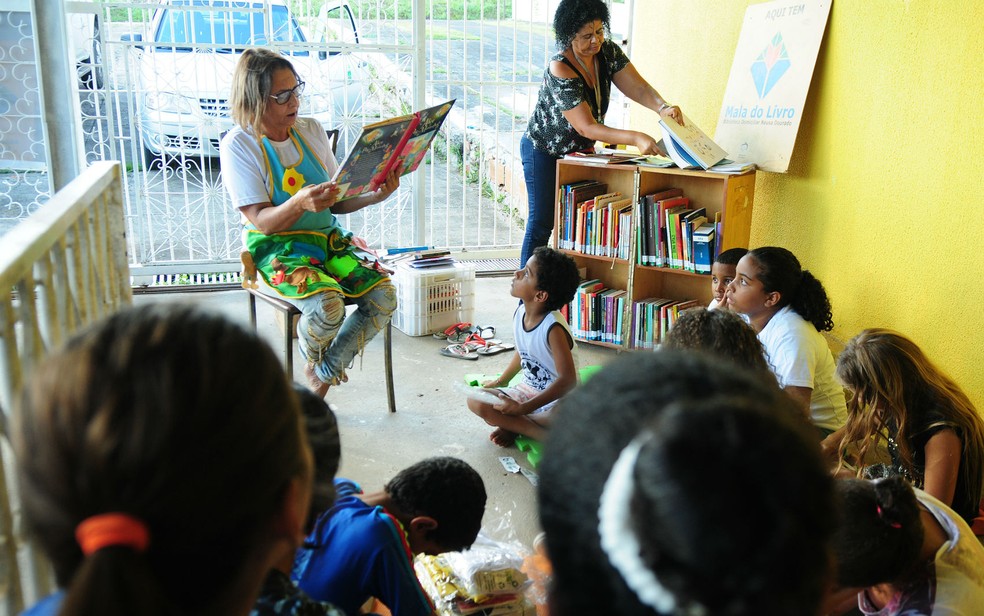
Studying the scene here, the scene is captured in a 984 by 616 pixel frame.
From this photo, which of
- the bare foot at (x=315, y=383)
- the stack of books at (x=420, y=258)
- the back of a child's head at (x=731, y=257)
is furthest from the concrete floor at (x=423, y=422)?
the back of a child's head at (x=731, y=257)

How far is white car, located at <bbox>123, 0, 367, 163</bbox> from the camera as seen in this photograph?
4449 millimetres

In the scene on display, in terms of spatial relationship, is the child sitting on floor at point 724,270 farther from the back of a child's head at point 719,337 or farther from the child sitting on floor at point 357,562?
the child sitting on floor at point 357,562

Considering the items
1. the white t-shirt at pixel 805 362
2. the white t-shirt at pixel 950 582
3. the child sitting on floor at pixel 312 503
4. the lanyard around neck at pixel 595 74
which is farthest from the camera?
the lanyard around neck at pixel 595 74

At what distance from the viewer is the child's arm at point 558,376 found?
9.94 ft

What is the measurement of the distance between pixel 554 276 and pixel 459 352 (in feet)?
3.52

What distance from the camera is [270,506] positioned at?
2.64 ft

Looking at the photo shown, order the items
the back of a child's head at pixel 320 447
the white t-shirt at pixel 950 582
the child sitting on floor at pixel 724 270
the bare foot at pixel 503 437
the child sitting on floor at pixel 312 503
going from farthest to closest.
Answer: the child sitting on floor at pixel 724 270, the bare foot at pixel 503 437, the white t-shirt at pixel 950 582, the back of a child's head at pixel 320 447, the child sitting on floor at pixel 312 503

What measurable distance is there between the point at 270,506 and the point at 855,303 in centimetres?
331

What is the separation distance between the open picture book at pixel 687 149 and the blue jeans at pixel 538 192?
62cm

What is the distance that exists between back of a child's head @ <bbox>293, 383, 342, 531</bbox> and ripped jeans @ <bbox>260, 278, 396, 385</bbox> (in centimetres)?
141

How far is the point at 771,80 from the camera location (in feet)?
12.8

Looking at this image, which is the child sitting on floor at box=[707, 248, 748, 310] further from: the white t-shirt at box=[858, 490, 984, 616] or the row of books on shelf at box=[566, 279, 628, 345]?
the white t-shirt at box=[858, 490, 984, 616]

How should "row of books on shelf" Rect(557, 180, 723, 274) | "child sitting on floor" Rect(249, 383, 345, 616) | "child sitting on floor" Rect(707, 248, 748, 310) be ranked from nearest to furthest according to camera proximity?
"child sitting on floor" Rect(249, 383, 345, 616) < "child sitting on floor" Rect(707, 248, 748, 310) < "row of books on shelf" Rect(557, 180, 723, 274)

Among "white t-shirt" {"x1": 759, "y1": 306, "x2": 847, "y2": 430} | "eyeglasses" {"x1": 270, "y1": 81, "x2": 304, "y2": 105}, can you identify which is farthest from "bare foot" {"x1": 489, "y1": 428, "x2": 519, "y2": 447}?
"eyeglasses" {"x1": 270, "y1": 81, "x2": 304, "y2": 105}
